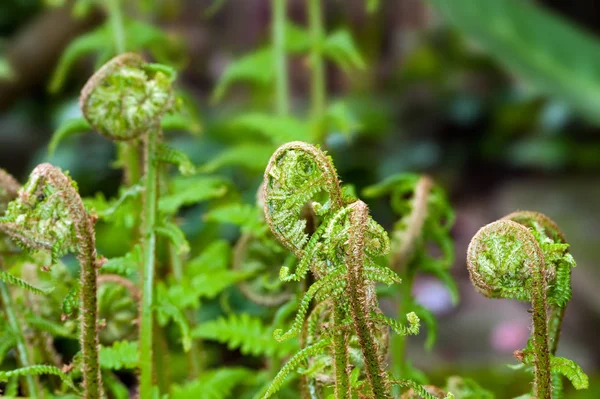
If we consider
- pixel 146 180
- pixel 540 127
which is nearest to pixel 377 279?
pixel 146 180

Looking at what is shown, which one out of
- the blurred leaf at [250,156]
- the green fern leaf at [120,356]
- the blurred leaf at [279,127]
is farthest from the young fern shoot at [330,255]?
the blurred leaf at [250,156]

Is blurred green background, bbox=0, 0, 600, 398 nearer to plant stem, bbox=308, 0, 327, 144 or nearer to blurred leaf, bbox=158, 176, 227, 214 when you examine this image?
plant stem, bbox=308, 0, 327, 144

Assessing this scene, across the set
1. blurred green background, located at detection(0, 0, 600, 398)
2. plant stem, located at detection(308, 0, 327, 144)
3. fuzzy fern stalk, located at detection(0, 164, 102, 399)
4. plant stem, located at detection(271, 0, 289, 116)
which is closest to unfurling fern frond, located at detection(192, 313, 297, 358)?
fuzzy fern stalk, located at detection(0, 164, 102, 399)

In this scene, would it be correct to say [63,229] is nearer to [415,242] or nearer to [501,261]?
[501,261]

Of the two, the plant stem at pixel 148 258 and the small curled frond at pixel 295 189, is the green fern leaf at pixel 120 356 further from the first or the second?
the small curled frond at pixel 295 189

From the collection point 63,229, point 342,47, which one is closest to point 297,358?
point 63,229
